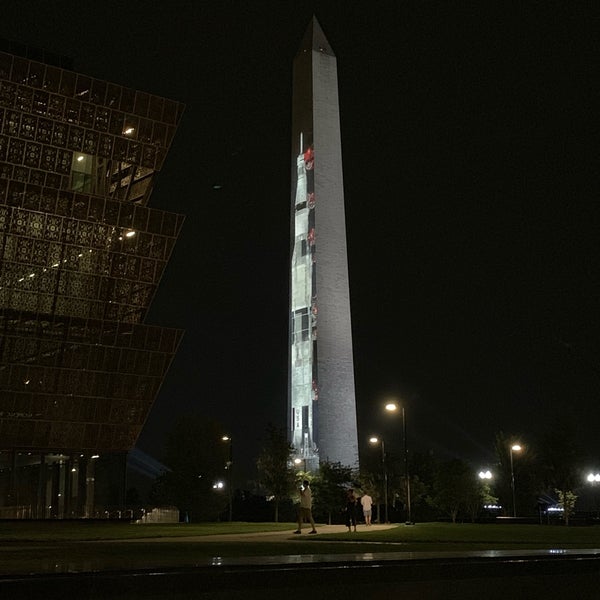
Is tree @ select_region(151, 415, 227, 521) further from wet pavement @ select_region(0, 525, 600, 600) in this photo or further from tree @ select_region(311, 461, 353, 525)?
wet pavement @ select_region(0, 525, 600, 600)

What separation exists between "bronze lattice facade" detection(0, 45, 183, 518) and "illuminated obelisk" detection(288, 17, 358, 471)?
523 inches

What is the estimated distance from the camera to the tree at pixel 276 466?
164ft

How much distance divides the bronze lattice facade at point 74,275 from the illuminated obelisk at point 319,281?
13.3 meters

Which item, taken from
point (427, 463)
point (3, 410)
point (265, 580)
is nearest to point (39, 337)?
point (3, 410)

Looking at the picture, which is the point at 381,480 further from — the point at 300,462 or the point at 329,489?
the point at 300,462

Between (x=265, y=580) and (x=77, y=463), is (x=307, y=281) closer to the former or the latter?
(x=77, y=463)

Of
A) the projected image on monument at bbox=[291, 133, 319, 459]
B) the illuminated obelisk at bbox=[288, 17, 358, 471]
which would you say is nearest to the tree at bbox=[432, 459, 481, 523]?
the illuminated obelisk at bbox=[288, 17, 358, 471]

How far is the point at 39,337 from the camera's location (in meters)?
49.8

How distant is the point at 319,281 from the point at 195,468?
1761 centimetres

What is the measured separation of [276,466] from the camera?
50531 mm

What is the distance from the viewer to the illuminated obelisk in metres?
62.9

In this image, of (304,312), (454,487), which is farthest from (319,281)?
(454,487)

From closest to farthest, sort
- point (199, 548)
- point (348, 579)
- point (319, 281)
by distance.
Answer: point (348, 579) < point (199, 548) < point (319, 281)

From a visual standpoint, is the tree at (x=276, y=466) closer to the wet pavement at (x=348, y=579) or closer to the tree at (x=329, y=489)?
the tree at (x=329, y=489)
